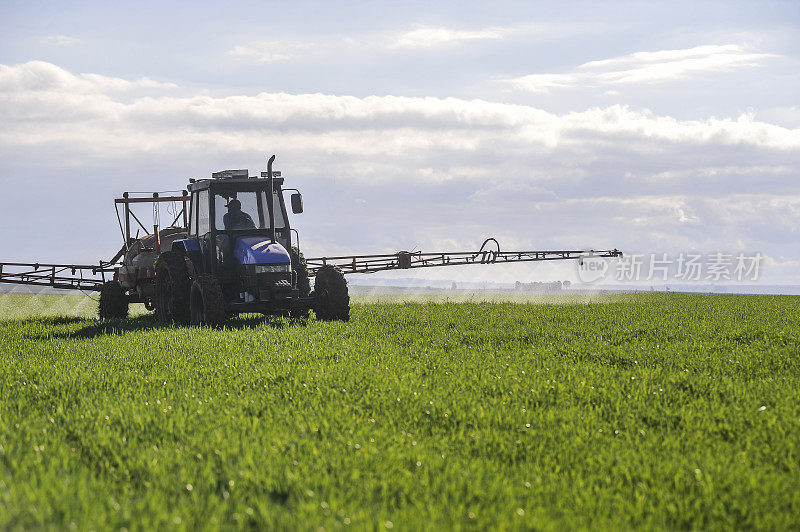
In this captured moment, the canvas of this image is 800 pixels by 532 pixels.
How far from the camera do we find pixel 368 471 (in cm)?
606

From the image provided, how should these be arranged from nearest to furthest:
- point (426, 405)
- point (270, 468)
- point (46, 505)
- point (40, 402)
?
point (46, 505) < point (270, 468) < point (426, 405) < point (40, 402)

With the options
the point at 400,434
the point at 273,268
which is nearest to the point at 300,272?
the point at 273,268

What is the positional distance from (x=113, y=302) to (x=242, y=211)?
7229mm

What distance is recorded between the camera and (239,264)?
16.6 meters

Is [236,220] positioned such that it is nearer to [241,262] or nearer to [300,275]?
[241,262]

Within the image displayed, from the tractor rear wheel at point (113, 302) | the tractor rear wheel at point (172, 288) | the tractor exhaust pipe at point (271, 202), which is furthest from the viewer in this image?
the tractor rear wheel at point (113, 302)

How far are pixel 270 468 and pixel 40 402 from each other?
461 cm

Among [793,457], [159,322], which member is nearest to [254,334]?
[159,322]

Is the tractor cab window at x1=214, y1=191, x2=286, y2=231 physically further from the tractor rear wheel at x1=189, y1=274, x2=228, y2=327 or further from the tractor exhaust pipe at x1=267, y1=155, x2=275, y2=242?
the tractor rear wheel at x1=189, y1=274, x2=228, y2=327

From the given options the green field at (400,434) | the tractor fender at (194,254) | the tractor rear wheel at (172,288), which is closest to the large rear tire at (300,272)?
the tractor fender at (194,254)

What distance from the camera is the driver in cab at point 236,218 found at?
16938 mm

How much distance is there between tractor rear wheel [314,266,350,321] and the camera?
57.0ft

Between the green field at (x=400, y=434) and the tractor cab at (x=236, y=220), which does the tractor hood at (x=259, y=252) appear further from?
the green field at (x=400, y=434)

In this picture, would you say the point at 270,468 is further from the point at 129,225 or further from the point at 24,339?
the point at 129,225
